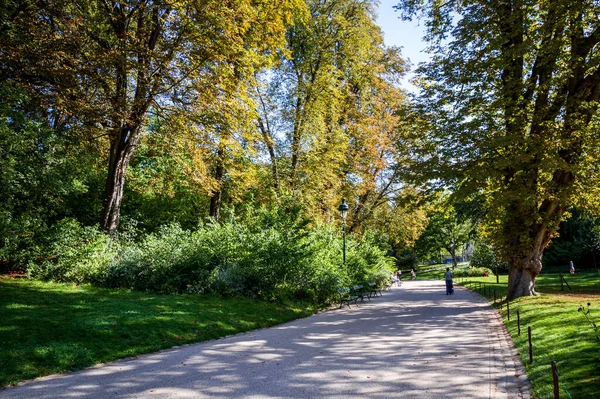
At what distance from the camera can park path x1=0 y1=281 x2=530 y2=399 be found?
18.0 ft

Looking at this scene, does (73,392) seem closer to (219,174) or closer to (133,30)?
(133,30)

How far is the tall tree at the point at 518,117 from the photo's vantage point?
13141mm

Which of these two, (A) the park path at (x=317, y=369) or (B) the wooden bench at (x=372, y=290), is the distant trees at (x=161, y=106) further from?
(A) the park path at (x=317, y=369)

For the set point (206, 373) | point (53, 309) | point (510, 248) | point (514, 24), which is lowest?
point (206, 373)

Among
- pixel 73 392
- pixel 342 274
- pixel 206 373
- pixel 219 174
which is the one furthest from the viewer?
pixel 219 174

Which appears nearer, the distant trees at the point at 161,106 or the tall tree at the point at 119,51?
the tall tree at the point at 119,51

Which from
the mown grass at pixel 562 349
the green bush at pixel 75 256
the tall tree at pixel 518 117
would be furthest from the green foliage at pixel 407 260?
the green bush at pixel 75 256

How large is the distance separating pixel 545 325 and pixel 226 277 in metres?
9.33

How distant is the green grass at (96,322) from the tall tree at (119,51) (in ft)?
15.9

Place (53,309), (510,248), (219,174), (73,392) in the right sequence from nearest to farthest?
1. (73,392)
2. (53,309)
3. (510,248)
4. (219,174)

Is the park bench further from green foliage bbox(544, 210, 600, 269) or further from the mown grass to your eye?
green foliage bbox(544, 210, 600, 269)

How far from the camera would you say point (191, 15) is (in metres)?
13.3

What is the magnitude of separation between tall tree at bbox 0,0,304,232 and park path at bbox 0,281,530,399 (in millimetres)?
8256

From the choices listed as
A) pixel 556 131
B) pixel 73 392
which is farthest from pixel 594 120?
pixel 73 392
